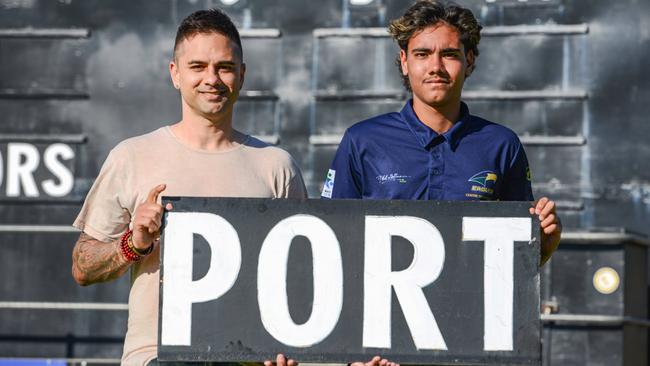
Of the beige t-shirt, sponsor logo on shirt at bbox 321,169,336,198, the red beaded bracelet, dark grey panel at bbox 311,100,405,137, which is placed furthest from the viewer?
dark grey panel at bbox 311,100,405,137

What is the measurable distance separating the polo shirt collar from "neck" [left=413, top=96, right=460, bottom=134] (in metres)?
0.01

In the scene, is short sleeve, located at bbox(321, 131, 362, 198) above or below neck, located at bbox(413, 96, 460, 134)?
below

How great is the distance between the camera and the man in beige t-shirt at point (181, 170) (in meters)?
3.58

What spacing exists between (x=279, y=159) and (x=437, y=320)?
686 millimetres

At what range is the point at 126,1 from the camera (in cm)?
627

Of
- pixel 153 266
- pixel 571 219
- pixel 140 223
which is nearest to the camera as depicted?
pixel 140 223

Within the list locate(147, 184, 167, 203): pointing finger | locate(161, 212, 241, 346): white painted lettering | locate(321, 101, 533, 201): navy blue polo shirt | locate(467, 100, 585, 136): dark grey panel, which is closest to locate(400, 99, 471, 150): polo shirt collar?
locate(321, 101, 533, 201): navy blue polo shirt

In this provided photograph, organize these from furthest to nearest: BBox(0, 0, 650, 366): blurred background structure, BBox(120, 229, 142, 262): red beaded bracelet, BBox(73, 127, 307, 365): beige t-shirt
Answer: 1. BBox(0, 0, 650, 366): blurred background structure
2. BBox(73, 127, 307, 365): beige t-shirt
3. BBox(120, 229, 142, 262): red beaded bracelet

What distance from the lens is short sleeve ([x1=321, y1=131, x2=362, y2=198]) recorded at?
377 centimetres

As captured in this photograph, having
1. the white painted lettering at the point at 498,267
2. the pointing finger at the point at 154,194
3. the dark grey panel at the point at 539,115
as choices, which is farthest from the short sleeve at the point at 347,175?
the dark grey panel at the point at 539,115

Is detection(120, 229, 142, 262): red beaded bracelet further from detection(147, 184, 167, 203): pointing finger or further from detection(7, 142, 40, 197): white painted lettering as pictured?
detection(7, 142, 40, 197): white painted lettering

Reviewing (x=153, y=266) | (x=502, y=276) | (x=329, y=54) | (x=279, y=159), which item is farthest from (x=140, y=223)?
(x=329, y=54)

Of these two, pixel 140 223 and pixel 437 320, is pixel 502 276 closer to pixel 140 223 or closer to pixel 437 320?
pixel 437 320

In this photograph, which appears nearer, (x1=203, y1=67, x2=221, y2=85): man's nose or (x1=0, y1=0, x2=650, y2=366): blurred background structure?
(x1=203, y1=67, x2=221, y2=85): man's nose
